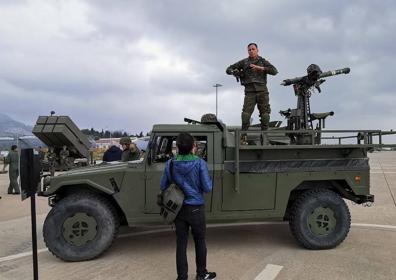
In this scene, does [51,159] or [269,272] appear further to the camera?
[51,159]

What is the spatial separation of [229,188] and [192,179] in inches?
63.2

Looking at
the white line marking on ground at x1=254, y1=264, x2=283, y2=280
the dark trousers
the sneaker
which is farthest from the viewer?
the white line marking on ground at x1=254, y1=264, x2=283, y2=280

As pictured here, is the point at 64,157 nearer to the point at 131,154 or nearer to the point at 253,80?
the point at 131,154

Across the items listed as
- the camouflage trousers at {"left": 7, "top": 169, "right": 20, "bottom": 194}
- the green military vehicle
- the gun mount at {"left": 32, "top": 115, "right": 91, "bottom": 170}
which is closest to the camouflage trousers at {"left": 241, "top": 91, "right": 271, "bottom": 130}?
the green military vehicle

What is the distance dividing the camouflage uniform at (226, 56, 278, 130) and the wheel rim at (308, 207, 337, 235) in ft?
6.08

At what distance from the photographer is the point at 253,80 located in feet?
25.4

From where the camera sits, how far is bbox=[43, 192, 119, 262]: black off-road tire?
Answer: 6.16 meters

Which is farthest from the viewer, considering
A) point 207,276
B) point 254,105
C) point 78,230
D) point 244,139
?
point 254,105

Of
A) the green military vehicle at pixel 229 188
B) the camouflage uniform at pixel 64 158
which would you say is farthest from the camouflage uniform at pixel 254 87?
the camouflage uniform at pixel 64 158

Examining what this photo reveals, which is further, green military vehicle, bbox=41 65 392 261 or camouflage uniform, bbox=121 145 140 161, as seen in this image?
camouflage uniform, bbox=121 145 140 161

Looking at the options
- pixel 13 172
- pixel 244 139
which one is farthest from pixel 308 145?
pixel 13 172

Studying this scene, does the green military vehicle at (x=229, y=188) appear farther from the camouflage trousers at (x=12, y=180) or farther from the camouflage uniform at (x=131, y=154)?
the camouflage trousers at (x=12, y=180)

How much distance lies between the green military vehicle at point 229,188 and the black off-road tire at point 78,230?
12mm

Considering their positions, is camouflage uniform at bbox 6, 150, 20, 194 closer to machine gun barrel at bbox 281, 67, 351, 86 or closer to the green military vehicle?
the green military vehicle
